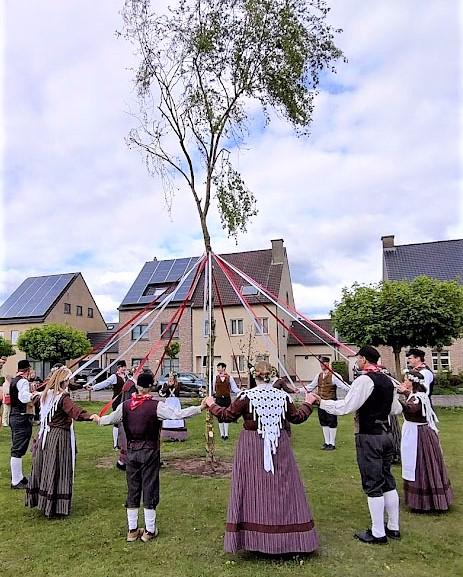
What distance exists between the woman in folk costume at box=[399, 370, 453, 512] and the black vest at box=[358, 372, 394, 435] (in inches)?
37.5

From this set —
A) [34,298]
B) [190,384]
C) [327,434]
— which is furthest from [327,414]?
[34,298]

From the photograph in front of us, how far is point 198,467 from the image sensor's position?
764cm

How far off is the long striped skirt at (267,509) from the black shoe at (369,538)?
2.18 feet

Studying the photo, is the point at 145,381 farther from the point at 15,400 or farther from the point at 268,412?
the point at 15,400

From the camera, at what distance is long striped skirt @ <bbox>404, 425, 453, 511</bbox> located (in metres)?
5.32

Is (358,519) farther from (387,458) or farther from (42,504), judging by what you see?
(42,504)

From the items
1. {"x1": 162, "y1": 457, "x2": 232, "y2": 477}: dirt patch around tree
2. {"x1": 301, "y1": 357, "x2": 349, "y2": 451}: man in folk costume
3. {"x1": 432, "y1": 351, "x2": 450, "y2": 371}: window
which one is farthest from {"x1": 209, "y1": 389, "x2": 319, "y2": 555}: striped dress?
{"x1": 432, "y1": 351, "x2": 450, "y2": 371}: window

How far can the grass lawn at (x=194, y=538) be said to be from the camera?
3998 millimetres

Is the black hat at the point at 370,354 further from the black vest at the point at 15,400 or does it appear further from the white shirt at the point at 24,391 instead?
the black vest at the point at 15,400

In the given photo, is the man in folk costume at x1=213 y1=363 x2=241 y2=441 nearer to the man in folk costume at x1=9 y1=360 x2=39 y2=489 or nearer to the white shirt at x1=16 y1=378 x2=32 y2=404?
the man in folk costume at x1=9 y1=360 x2=39 y2=489

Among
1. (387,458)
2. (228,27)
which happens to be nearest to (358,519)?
(387,458)

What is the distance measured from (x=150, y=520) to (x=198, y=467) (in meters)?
3.03

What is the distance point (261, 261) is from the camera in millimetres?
31688

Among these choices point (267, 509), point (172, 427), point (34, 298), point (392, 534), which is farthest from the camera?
point (34, 298)
